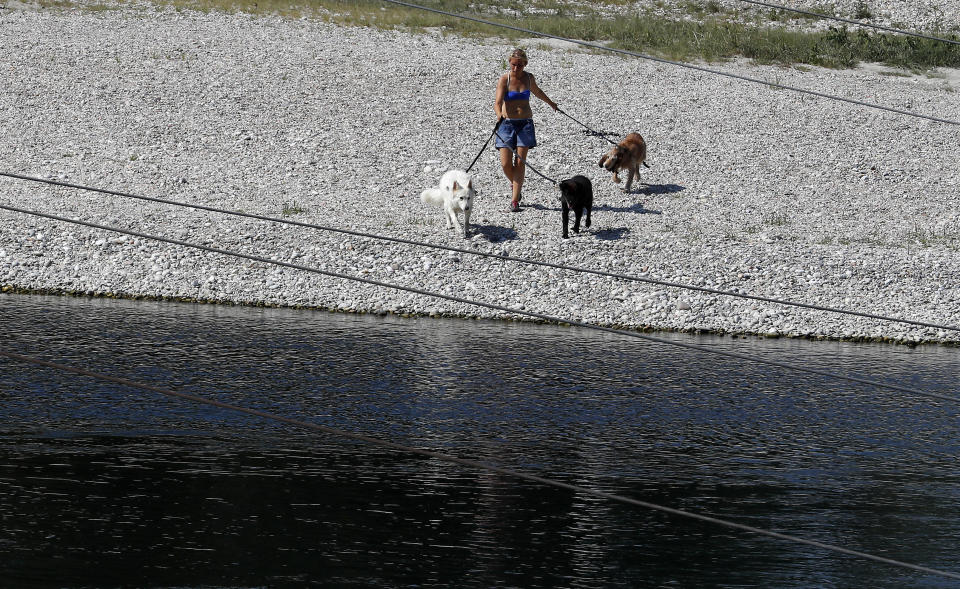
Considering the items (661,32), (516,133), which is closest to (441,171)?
(516,133)

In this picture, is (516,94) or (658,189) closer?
(516,94)

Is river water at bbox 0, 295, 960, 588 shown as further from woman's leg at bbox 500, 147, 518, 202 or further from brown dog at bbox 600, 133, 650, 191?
brown dog at bbox 600, 133, 650, 191

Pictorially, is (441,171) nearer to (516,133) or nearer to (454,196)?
(454,196)

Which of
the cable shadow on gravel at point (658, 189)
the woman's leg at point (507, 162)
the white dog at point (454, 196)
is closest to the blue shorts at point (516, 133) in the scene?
the woman's leg at point (507, 162)

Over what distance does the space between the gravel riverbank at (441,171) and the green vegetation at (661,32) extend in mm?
962

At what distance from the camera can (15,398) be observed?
428 inches

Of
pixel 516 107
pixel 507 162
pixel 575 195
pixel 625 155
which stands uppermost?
pixel 516 107

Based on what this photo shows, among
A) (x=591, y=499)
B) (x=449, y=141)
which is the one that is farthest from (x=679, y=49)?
(x=591, y=499)

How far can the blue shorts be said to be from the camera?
55.4 ft

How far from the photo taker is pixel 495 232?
18.2 meters

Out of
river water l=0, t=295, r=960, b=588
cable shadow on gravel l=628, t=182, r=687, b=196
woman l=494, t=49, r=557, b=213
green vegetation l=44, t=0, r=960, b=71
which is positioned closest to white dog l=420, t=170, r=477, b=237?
woman l=494, t=49, r=557, b=213

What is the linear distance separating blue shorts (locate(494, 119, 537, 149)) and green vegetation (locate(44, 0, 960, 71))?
13950 mm

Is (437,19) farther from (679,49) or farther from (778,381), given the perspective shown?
(778,381)

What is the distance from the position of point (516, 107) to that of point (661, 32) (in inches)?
632
